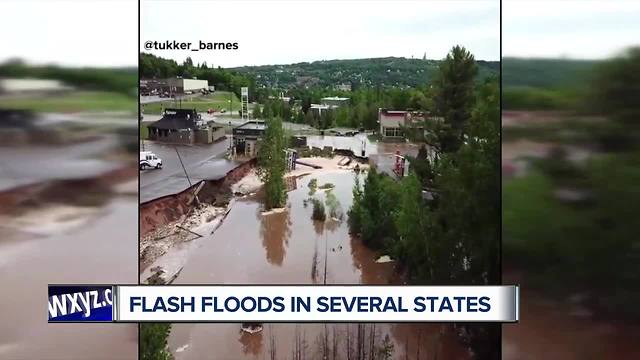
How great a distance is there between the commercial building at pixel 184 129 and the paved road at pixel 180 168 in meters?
0.03

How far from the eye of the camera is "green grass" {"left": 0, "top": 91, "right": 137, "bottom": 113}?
2615 mm

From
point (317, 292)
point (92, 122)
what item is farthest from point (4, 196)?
point (317, 292)

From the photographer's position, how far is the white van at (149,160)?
2.65m

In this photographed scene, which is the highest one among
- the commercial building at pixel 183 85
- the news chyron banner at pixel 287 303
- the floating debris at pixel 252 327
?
the commercial building at pixel 183 85

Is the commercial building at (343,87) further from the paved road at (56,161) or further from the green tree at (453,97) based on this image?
the paved road at (56,161)

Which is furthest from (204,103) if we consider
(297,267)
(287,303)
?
(287,303)

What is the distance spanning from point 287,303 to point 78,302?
1.04 metres

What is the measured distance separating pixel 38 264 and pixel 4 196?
1.22 feet

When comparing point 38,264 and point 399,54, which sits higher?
point 399,54

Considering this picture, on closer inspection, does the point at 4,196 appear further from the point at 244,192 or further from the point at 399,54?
the point at 399,54

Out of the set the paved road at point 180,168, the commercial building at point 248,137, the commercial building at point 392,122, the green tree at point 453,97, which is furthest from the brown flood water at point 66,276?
the green tree at point 453,97

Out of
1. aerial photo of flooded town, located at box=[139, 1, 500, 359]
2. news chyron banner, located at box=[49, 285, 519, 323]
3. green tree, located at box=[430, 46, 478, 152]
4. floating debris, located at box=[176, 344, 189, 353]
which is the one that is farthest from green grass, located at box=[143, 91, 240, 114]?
floating debris, located at box=[176, 344, 189, 353]

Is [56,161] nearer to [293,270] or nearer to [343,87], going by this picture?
[293,270]

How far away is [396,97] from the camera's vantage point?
2701 millimetres
